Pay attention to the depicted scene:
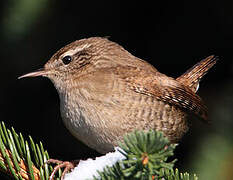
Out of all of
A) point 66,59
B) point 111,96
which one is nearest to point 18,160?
point 111,96

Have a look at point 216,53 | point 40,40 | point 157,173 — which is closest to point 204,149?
point 216,53

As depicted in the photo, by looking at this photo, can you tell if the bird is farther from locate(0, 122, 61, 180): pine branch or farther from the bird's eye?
locate(0, 122, 61, 180): pine branch

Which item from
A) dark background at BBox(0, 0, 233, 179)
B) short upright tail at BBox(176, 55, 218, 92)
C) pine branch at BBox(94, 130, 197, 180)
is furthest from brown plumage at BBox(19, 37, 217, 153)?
pine branch at BBox(94, 130, 197, 180)

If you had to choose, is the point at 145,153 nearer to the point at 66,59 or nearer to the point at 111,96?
the point at 111,96

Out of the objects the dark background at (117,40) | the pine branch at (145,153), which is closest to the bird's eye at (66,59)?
the dark background at (117,40)

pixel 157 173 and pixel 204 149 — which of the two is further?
pixel 204 149

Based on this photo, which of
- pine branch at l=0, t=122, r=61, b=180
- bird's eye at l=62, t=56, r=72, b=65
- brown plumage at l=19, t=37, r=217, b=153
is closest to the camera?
pine branch at l=0, t=122, r=61, b=180

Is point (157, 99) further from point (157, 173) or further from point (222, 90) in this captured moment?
point (157, 173)
